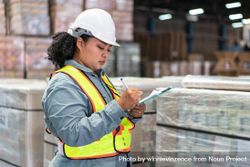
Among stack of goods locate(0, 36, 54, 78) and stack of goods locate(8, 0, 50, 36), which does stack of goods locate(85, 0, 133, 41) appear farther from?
stack of goods locate(0, 36, 54, 78)

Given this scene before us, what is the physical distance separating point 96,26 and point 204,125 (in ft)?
2.19

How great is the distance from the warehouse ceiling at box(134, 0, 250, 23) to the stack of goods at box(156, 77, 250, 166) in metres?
15.1

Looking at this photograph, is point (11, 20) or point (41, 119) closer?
→ point (41, 119)

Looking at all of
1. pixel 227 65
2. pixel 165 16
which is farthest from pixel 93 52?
pixel 165 16

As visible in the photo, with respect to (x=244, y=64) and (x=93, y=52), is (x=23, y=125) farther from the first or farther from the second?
(x=244, y=64)

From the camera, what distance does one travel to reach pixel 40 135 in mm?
2754

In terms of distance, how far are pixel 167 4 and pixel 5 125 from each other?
15.3 metres

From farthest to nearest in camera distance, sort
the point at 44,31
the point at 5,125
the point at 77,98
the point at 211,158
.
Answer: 1. the point at 44,31
2. the point at 5,125
3. the point at 211,158
4. the point at 77,98

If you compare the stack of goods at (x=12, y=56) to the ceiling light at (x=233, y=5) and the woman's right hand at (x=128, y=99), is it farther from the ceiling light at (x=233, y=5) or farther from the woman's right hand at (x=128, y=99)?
the ceiling light at (x=233, y=5)

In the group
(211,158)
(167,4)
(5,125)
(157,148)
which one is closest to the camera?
(211,158)

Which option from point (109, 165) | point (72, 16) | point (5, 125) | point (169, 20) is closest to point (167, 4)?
point (169, 20)

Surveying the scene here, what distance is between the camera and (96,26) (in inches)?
60.0

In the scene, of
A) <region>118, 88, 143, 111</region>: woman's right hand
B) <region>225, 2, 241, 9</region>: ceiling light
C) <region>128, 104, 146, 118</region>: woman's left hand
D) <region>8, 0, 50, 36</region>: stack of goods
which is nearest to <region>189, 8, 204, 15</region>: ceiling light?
<region>225, 2, 241, 9</region>: ceiling light

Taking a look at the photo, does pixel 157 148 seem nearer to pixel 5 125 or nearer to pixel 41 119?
pixel 41 119
